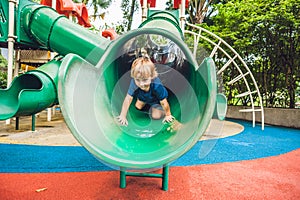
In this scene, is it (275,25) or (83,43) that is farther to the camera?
(275,25)

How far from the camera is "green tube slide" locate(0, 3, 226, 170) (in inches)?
45.7

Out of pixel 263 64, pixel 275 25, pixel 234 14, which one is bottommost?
pixel 263 64

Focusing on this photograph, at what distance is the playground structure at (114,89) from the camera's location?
3.81 feet

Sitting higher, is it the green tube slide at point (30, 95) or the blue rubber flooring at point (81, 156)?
the green tube slide at point (30, 95)

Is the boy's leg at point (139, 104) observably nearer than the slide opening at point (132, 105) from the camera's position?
No

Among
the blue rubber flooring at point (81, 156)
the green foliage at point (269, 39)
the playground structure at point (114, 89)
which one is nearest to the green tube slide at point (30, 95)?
the playground structure at point (114, 89)

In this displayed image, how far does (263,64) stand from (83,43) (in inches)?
276

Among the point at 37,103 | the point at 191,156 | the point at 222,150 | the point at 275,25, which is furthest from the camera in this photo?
the point at 275,25

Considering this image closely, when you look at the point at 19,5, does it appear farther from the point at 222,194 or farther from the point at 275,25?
the point at 275,25

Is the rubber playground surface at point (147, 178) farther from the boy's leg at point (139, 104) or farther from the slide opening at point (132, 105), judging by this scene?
the boy's leg at point (139, 104)

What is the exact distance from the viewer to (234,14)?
24.1 ft

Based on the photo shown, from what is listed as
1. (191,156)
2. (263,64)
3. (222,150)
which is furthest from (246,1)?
Answer: (191,156)

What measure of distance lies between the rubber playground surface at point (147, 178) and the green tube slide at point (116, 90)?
0.44 meters

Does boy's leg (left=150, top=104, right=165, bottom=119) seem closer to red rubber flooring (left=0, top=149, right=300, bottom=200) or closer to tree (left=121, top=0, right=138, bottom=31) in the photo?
red rubber flooring (left=0, top=149, right=300, bottom=200)
